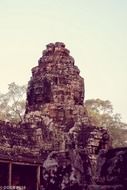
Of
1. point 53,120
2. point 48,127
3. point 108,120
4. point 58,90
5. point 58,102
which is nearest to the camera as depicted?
point 48,127

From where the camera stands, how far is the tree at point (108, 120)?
129 feet

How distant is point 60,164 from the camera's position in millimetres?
3248

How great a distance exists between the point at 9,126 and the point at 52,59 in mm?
7321

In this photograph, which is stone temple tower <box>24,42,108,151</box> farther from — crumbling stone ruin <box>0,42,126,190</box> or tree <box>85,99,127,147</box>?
tree <box>85,99,127,147</box>

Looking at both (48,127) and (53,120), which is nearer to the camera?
(48,127)

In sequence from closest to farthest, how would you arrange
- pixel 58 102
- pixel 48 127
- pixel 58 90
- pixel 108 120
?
pixel 48 127, pixel 58 102, pixel 58 90, pixel 108 120

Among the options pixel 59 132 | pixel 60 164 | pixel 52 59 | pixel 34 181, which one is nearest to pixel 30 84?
pixel 52 59

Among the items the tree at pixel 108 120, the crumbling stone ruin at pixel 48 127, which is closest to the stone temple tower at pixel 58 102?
the crumbling stone ruin at pixel 48 127

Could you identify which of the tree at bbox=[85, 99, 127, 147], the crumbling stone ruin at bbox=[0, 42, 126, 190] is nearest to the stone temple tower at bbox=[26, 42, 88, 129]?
the crumbling stone ruin at bbox=[0, 42, 126, 190]

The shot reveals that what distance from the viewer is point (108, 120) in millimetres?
39969

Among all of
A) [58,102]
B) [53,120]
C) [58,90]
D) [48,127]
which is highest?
[58,90]

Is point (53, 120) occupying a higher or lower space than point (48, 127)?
higher

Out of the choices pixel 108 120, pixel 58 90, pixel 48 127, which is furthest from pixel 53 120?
pixel 108 120

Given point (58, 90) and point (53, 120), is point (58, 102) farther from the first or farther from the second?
point (53, 120)
